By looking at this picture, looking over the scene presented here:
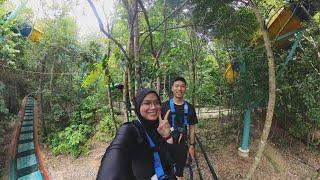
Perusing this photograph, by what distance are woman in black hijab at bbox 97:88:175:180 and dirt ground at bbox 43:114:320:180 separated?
12.8 ft

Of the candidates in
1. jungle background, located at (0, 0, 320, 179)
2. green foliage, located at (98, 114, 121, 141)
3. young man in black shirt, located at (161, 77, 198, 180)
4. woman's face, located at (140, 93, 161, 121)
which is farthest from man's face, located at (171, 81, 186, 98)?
green foliage, located at (98, 114, 121, 141)

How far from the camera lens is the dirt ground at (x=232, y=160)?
22.0 feet

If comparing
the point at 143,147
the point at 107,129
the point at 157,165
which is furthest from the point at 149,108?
the point at 107,129

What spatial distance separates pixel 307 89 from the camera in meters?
6.36

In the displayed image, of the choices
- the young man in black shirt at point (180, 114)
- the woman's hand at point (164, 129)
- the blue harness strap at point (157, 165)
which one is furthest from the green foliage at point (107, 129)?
the blue harness strap at point (157, 165)

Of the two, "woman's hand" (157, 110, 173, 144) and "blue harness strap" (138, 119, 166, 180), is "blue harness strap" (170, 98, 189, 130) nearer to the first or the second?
"woman's hand" (157, 110, 173, 144)

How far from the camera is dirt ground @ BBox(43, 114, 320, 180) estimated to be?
6711 millimetres

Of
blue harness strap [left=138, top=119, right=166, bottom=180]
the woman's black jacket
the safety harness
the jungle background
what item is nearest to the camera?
the woman's black jacket

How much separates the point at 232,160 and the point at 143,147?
5.92 metres

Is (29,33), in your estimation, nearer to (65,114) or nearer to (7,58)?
(7,58)

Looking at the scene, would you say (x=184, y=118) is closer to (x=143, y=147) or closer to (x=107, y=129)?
(x=143, y=147)

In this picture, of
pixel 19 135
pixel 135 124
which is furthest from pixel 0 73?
pixel 135 124

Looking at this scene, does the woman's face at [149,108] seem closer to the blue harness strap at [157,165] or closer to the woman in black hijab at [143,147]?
the woman in black hijab at [143,147]

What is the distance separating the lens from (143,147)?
5.89 ft
